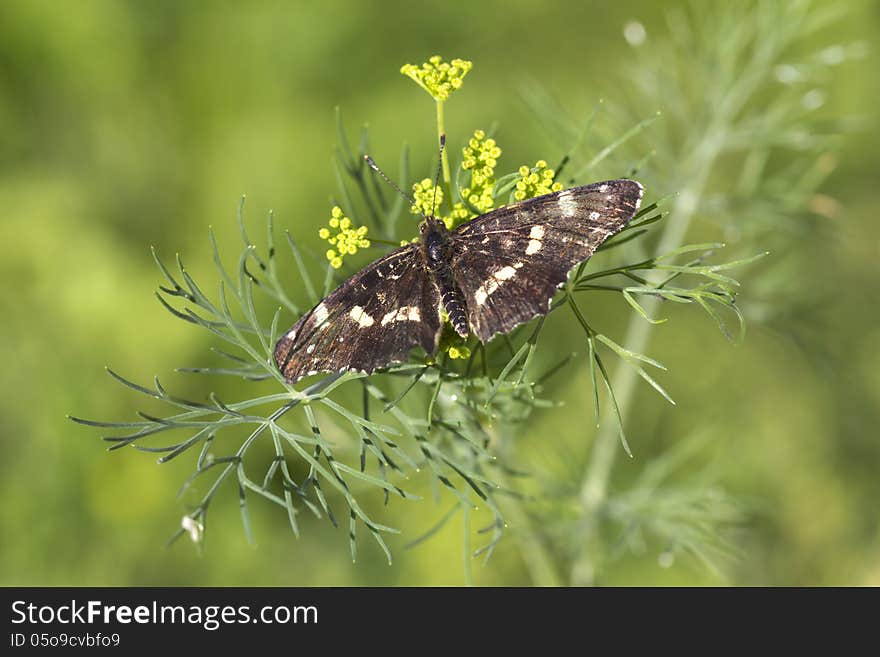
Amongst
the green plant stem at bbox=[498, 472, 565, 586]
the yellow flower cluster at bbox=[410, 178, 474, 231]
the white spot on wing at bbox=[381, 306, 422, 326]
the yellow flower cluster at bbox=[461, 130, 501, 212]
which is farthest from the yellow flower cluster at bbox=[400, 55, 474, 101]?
the green plant stem at bbox=[498, 472, 565, 586]

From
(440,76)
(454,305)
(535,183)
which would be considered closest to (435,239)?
(454,305)

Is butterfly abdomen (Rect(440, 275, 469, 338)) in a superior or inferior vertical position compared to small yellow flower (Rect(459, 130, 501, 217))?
inferior

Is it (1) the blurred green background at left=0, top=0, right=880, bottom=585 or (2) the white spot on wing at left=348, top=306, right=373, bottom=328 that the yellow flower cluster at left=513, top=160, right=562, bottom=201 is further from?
(1) the blurred green background at left=0, top=0, right=880, bottom=585

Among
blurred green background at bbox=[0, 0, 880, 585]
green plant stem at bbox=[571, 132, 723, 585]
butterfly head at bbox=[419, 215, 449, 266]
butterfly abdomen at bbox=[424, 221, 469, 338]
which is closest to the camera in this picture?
butterfly abdomen at bbox=[424, 221, 469, 338]

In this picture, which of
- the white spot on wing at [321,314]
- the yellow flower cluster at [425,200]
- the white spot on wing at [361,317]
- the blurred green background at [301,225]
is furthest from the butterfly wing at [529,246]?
the blurred green background at [301,225]

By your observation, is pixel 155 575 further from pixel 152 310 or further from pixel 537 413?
pixel 537 413

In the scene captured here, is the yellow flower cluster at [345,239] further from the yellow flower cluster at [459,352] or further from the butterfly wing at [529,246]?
the yellow flower cluster at [459,352]

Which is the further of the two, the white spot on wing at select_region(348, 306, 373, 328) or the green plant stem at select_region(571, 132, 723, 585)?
the green plant stem at select_region(571, 132, 723, 585)

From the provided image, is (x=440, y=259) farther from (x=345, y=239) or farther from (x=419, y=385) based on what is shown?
(x=419, y=385)
